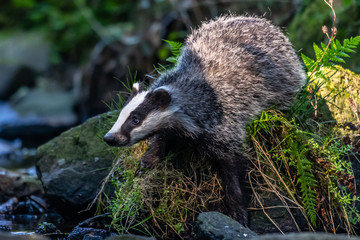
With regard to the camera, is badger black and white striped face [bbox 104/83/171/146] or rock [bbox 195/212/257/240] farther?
badger black and white striped face [bbox 104/83/171/146]

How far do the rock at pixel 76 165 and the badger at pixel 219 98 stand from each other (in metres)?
0.96

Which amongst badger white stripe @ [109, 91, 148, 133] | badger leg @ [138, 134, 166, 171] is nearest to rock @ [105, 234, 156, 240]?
badger leg @ [138, 134, 166, 171]

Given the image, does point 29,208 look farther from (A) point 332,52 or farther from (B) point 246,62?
(A) point 332,52

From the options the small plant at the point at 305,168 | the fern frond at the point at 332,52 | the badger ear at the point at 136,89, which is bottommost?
the small plant at the point at 305,168

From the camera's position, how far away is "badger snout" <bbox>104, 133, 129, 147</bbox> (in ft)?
14.2

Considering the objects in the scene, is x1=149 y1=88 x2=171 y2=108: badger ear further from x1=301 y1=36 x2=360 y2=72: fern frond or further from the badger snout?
x1=301 y1=36 x2=360 y2=72: fern frond

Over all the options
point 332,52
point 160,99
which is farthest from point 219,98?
point 332,52

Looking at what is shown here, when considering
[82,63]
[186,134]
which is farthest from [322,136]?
[82,63]

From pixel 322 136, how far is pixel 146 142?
1.82 meters

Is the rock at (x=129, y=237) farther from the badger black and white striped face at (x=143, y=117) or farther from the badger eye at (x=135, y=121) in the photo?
the badger eye at (x=135, y=121)

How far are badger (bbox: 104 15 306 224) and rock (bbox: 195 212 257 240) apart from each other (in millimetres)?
324

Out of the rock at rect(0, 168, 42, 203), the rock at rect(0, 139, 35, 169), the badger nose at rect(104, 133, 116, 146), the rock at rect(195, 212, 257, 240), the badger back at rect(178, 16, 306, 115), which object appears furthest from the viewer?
the rock at rect(0, 139, 35, 169)

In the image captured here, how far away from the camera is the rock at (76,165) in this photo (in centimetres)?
562

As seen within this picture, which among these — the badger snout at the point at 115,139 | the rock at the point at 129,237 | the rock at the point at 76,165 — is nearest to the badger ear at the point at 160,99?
the badger snout at the point at 115,139
